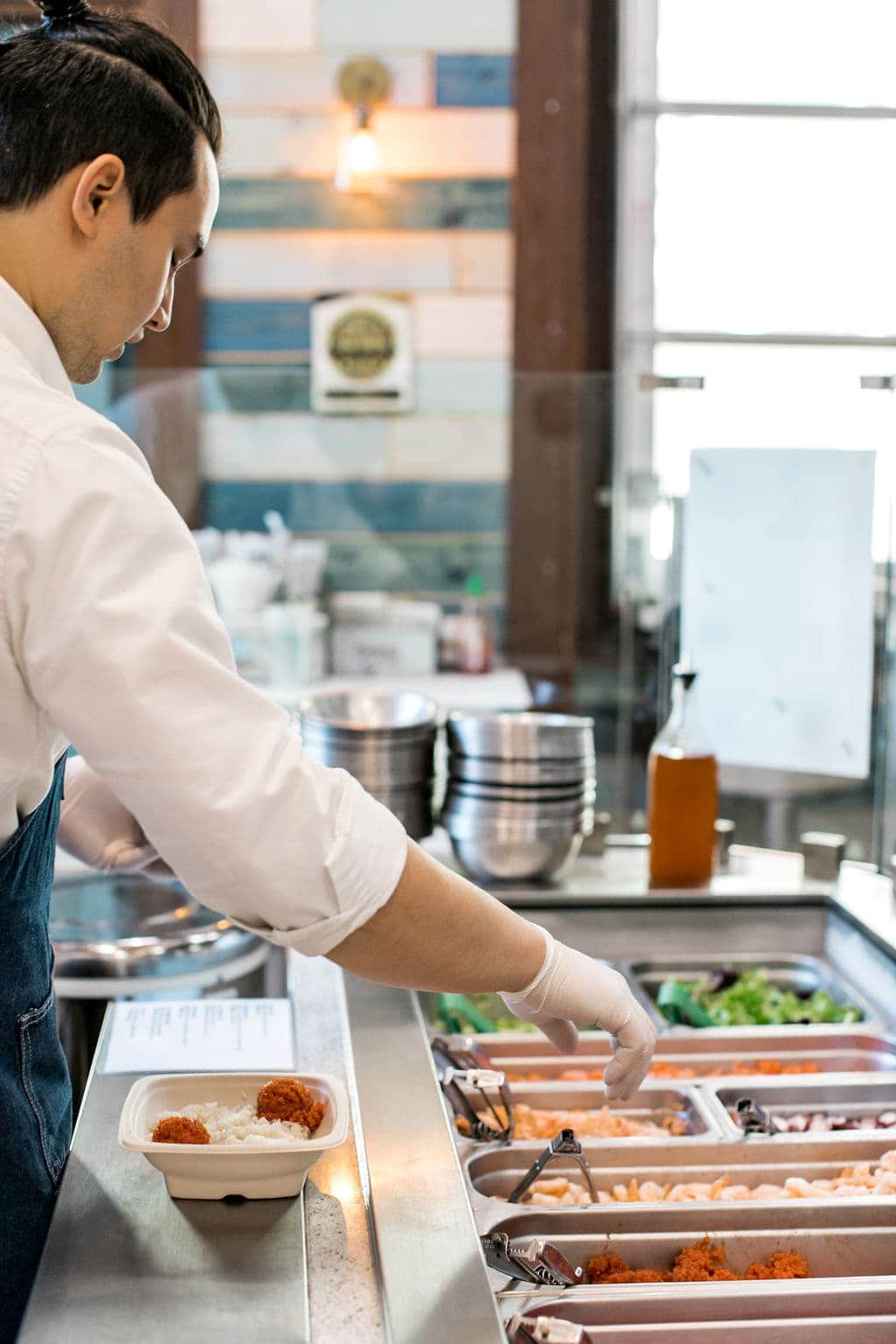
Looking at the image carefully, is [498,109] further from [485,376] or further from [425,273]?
[485,376]

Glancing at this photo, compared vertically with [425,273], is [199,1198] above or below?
below

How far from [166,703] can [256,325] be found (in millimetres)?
3768

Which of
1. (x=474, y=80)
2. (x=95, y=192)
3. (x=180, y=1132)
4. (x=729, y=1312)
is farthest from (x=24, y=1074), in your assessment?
(x=474, y=80)

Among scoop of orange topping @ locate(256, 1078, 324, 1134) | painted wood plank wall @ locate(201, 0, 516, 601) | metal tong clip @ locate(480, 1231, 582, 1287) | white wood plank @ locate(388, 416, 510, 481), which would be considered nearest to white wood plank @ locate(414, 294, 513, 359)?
painted wood plank wall @ locate(201, 0, 516, 601)

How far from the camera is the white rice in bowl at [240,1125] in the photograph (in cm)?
127

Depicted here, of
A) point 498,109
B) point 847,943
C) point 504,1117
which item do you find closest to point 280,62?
point 498,109

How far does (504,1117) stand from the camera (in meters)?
1.59

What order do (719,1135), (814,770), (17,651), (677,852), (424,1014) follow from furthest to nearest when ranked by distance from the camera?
(814,770) < (677,852) < (424,1014) < (719,1135) < (17,651)

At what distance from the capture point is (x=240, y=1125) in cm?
129

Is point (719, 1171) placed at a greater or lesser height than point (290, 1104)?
lesser

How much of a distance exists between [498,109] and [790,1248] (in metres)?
3.83

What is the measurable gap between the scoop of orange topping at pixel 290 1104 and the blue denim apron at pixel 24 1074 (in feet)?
0.65

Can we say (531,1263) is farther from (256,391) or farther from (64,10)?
(256,391)

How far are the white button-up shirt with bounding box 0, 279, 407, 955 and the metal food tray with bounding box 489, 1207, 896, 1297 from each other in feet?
1.45
